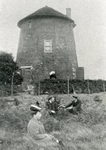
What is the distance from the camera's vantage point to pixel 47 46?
31.6 m

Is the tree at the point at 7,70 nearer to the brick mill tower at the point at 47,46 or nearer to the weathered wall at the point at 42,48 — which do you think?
the brick mill tower at the point at 47,46

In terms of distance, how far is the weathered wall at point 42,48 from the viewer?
3103 centimetres

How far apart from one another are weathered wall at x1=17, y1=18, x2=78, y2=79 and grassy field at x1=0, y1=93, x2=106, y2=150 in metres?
12.7

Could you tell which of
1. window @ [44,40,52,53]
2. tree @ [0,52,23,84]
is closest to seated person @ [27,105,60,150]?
tree @ [0,52,23,84]

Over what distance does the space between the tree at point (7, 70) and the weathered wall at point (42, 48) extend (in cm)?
653

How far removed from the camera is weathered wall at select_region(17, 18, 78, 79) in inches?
1222

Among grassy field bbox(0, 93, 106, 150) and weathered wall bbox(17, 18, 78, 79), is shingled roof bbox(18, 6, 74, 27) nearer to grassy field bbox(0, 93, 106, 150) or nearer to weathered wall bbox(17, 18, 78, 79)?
weathered wall bbox(17, 18, 78, 79)

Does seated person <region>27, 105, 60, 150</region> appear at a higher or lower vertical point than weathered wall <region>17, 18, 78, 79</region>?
lower

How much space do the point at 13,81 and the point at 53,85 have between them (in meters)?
3.53

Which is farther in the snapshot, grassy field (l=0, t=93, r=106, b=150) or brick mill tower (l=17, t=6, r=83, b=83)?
brick mill tower (l=17, t=6, r=83, b=83)

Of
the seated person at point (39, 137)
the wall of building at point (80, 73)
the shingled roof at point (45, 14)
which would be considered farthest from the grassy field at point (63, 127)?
the shingled roof at point (45, 14)

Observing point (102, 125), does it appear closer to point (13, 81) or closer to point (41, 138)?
point (41, 138)

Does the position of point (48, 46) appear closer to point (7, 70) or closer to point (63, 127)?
point (7, 70)

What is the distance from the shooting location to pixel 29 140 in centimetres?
741
